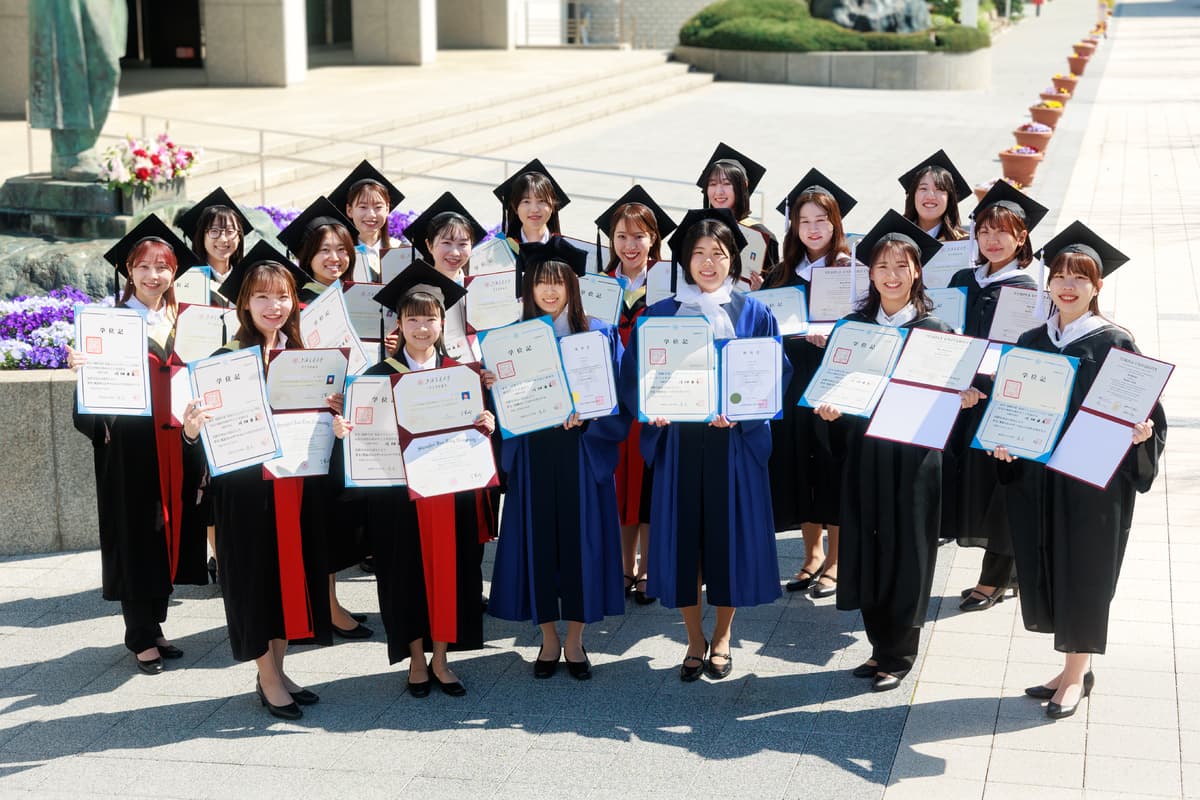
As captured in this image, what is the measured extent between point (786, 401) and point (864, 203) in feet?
39.4

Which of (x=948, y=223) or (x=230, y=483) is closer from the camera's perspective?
(x=230, y=483)

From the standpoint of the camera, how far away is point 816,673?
691 centimetres

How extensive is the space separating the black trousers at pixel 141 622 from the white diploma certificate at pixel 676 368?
258 centimetres

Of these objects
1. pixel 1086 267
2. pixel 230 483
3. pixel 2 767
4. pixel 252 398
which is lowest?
pixel 2 767

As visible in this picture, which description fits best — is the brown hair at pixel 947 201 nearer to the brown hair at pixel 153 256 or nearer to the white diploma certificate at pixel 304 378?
the white diploma certificate at pixel 304 378

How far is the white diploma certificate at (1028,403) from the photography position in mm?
6230

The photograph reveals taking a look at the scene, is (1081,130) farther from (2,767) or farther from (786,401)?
(2,767)

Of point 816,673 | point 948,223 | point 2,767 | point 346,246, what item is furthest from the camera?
point 948,223

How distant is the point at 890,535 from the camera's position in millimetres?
6695

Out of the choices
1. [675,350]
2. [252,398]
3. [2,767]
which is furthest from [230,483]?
[675,350]

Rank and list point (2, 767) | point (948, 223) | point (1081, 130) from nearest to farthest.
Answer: point (2, 767) < point (948, 223) < point (1081, 130)

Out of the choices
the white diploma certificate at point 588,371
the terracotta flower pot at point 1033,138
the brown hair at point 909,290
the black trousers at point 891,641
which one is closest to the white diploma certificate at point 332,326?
the white diploma certificate at point 588,371

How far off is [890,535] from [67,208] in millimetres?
7671

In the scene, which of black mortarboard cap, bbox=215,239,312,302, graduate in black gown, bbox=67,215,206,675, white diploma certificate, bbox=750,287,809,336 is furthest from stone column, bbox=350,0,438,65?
black mortarboard cap, bbox=215,239,312,302
